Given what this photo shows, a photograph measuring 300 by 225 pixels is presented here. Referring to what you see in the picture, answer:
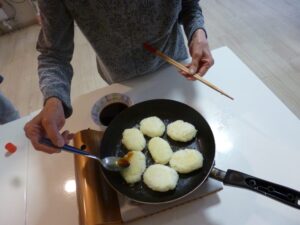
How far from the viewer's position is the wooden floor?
1729 millimetres

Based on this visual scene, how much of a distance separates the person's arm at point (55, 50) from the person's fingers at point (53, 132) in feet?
0.33

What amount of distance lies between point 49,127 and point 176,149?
1.03 ft

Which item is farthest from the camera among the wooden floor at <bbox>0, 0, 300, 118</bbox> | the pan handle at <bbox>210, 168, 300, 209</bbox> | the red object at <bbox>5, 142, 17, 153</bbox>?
the wooden floor at <bbox>0, 0, 300, 118</bbox>

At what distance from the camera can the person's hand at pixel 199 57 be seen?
71 cm

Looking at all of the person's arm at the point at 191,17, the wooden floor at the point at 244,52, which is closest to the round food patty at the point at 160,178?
the person's arm at the point at 191,17

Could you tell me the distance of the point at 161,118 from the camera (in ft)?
2.41

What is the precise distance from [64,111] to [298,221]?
62 cm

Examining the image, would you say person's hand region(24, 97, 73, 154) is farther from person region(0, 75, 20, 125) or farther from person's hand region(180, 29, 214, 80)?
person region(0, 75, 20, 125)

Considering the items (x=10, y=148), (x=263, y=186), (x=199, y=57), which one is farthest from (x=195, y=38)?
(x=10, y=148)

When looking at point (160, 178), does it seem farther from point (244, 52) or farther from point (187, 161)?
point (244, 52)

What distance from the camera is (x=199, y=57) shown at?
0.73 m

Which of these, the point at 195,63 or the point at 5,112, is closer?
the point at 195,63

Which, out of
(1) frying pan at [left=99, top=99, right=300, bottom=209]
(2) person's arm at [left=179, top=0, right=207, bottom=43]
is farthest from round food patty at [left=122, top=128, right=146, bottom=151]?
(2) person's arm at [left=179, top=0, right=207, bottom=43]

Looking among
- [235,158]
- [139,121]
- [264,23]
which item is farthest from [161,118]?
[264,23]
